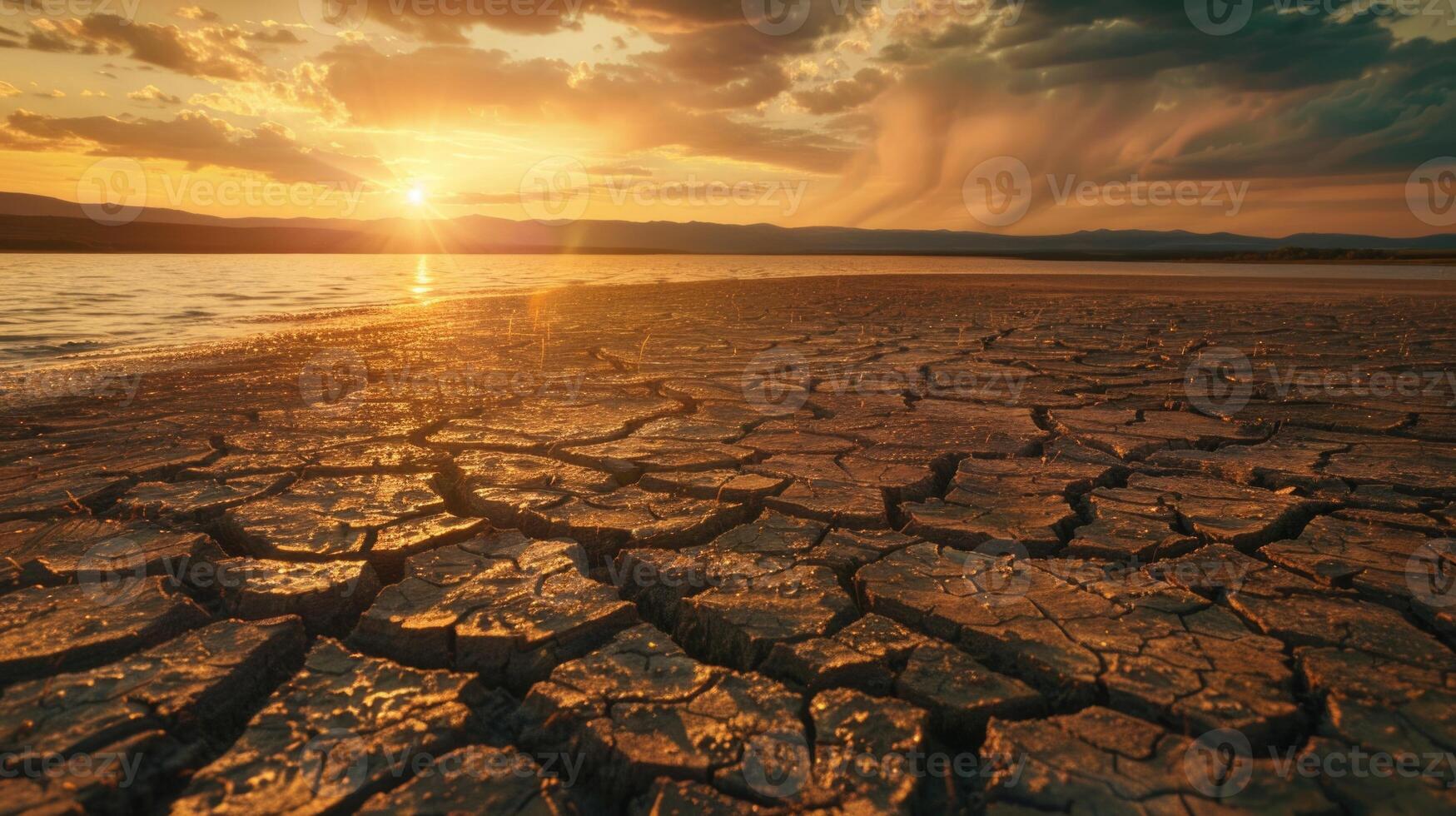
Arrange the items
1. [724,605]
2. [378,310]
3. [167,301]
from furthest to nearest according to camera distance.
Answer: [167,301] → [378,310] → [724,605]

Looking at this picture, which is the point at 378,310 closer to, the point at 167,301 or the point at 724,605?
the point at 167,301

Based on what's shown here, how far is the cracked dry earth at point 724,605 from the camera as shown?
118 centimetres

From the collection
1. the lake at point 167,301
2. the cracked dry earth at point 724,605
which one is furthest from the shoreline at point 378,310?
the cracked dry earth at point 724,605

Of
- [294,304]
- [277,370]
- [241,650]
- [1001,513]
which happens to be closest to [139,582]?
[241,650]

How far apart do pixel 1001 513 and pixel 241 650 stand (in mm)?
1967

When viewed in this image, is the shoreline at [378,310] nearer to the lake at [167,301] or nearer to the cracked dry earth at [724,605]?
the lake at [167,301]

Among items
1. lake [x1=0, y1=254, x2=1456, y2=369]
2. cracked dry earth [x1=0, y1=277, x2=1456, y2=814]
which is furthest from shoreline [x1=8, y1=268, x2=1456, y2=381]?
cracked dry earth [x1=0, y1=277, x2=1456, y2=814]

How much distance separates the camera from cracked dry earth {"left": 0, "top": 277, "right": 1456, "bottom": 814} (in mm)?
1182

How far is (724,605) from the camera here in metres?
1.68

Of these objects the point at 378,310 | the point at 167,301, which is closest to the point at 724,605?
the point at 378,310

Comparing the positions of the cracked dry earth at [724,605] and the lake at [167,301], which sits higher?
the cracked dry earth at [724,605]

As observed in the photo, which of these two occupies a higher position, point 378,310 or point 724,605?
point 724,605

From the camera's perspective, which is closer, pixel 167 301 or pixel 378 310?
pixel 378 310

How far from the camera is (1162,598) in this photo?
1.70m
